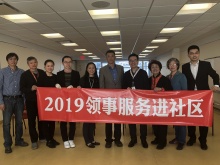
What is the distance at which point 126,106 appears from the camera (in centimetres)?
298

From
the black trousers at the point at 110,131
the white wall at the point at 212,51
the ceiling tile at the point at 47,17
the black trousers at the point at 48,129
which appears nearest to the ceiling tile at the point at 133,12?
the ceiling tile at the point at 47,17

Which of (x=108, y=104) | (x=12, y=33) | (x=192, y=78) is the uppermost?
(x=12, y=33)

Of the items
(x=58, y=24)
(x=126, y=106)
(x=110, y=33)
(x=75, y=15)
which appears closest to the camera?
(x=126, y=106)

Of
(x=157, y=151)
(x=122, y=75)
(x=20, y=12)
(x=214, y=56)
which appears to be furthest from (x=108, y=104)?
(x=214, y=56)

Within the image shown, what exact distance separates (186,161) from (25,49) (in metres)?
6.88

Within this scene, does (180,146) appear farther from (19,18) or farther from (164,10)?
(19,18)

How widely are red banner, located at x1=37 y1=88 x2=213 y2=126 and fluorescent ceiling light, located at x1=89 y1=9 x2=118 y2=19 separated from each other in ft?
6.76

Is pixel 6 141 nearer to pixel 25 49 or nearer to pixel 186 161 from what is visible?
pixel 186 161

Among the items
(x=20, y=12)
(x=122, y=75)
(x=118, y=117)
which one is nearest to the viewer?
(x=118, y=117)

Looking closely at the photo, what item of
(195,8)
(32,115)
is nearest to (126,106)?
(32,115)

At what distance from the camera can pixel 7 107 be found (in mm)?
3055

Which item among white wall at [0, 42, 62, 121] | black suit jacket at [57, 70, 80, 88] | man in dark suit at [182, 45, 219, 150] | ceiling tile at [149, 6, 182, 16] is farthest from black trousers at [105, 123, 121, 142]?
white wall at [0, 42, 62, 121]

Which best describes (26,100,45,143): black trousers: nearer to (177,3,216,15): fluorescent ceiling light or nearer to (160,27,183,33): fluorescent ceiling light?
(177,3,216,15): fluorescent ceiling light

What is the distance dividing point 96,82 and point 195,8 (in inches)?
111
